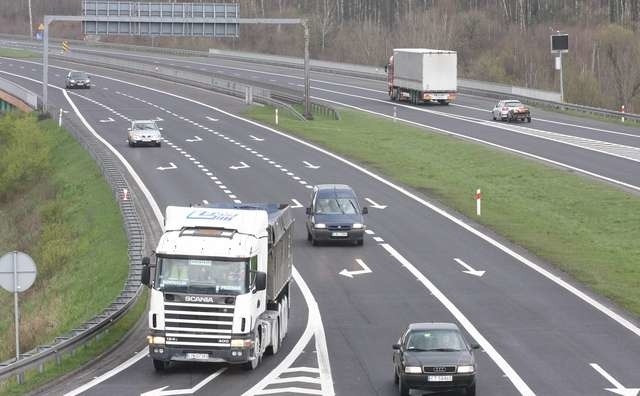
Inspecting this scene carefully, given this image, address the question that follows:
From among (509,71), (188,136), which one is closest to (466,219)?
(188,136)

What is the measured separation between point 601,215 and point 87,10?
5247 cm

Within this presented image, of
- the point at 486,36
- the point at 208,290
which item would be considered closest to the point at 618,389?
the point at 208,290

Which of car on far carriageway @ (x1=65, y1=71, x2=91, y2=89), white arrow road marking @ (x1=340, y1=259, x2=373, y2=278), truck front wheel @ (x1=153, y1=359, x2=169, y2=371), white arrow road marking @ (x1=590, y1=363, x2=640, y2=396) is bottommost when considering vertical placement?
white arrow road marking @ (x1=590, y1=363, x2=640, y2=396)

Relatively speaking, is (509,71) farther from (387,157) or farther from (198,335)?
(198,335)

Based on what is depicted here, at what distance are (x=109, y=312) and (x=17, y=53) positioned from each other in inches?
4988

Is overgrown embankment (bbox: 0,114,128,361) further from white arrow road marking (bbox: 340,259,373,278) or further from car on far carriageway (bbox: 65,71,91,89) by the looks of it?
car on far carriageway (bbox: 65,71,91,89)

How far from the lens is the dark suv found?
139 feet

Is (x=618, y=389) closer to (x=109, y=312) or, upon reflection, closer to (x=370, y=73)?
(x=109, y=312)

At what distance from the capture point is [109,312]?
30891 millimetres

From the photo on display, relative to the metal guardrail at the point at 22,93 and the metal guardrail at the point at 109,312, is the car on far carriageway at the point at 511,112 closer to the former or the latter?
the metal guardrail at the point at 22,93

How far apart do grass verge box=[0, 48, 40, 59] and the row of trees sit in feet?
79.8

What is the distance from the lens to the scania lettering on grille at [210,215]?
26.3 m

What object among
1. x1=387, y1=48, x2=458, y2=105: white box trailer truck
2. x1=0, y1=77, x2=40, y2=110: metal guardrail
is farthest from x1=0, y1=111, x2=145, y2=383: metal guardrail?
x1=387, y1=48, x2=458, y2=105: white box trailer truck

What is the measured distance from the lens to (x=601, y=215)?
51312mm
